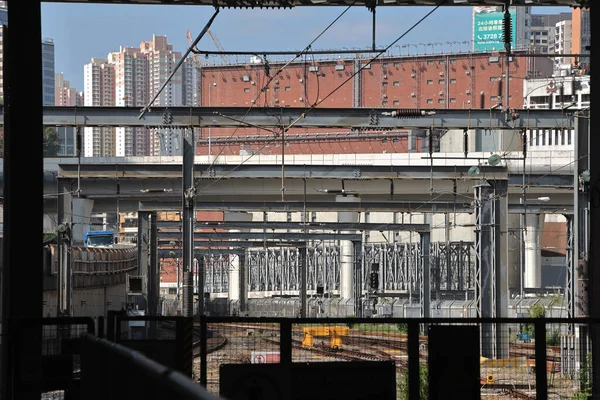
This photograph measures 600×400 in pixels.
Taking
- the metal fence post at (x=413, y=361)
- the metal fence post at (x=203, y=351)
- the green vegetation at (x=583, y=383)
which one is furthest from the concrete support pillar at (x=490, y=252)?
the metal fence post at (x=203, y=351)

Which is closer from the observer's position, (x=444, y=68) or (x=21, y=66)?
(x=21, y=66)

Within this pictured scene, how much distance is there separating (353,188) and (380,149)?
→ 6090 centimetres

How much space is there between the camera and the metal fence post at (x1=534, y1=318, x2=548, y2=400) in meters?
9.45

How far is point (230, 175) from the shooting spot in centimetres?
3716

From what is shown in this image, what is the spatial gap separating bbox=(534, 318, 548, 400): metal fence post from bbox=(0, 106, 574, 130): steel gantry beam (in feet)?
59.5

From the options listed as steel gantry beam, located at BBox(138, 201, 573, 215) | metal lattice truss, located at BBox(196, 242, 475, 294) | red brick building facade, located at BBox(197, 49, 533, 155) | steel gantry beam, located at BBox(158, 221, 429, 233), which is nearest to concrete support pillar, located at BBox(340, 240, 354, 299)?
metal lattice truss, located at BBox(196, 242, 475, 294)

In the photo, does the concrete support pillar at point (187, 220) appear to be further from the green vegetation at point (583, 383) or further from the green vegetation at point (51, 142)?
the green vegetation at point (51, 142)

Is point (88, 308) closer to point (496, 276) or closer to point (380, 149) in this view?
point (496, 276)

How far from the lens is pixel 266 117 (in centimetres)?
2816

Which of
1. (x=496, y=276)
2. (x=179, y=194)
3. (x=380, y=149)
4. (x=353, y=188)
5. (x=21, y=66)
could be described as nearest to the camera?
(x=21, y=66)

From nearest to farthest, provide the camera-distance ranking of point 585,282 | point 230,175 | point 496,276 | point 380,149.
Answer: point 585,282 → point 496,276 → point 230,175 → point 380,149

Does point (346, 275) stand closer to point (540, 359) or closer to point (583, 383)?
point (583, 383)

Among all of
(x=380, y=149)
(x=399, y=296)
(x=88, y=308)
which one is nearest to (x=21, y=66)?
(x=88, y=308)

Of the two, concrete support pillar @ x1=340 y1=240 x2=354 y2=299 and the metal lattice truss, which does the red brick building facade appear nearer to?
the metal lattice truss
